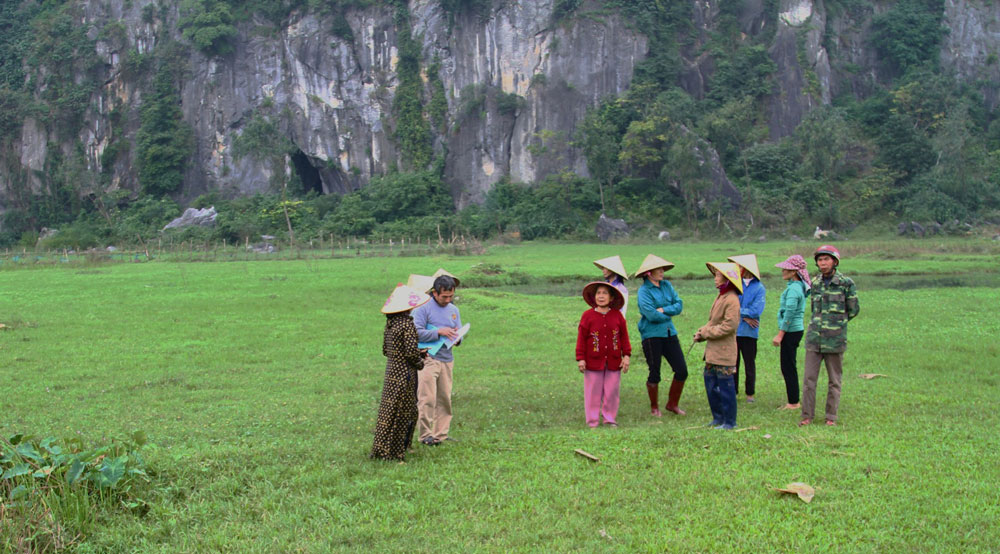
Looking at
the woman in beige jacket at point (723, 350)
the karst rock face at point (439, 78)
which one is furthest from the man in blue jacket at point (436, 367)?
the karst rock face at point (439, 78)

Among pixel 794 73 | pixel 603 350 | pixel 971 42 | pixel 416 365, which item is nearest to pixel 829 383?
pixel 603 350

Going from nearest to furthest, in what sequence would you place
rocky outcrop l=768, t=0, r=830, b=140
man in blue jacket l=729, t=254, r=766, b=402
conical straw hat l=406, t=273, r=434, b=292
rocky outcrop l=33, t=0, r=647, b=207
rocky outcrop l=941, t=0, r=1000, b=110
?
conical straw hat l=406, t=273, r=434, b=292 → man in blue jacket l=729, t=254, r=766, b=402 → rocky outcrop l=768, t=0, r=830, b=140 → rocky outcrop l=33, t=0, r=647, b=207 → rocky outcrop l=941, t=0, r=1000, b=110

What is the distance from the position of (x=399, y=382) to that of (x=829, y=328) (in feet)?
15.1

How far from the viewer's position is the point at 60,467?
5.92 m

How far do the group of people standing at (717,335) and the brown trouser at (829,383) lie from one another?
11 millimetres

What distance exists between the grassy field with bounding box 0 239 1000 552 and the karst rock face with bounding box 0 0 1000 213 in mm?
42181

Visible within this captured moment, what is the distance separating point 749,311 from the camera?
9320 millimetres

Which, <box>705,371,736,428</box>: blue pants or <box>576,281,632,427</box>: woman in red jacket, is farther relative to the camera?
<box>576,281,632,427</box>: woman in red jacket

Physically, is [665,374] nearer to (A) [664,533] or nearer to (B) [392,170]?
(A) [664,533]

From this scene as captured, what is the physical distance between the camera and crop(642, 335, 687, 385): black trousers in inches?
Result: 351

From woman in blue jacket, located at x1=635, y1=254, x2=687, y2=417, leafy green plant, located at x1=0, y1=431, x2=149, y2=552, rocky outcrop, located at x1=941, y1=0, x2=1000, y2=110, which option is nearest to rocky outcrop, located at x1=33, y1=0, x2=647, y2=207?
rocky outcrop, located at x1=941, y1=0, x2=1000, y2=110

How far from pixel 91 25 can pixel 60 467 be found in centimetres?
8119

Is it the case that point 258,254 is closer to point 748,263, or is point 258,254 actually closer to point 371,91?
point 371,91

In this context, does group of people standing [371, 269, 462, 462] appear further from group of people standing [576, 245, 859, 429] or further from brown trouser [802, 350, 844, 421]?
brown trouser [802, 350, 844, 421]
